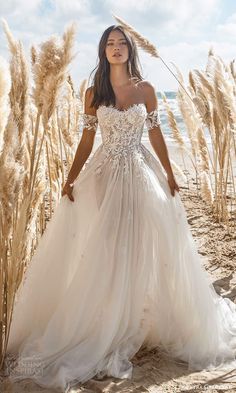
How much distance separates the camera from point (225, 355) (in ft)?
8.39

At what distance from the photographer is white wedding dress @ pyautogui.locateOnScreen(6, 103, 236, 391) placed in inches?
95.6

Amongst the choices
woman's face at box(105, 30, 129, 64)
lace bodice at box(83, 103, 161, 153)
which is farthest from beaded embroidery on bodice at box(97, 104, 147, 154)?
woman's face at box(105, 30, 129, 64)

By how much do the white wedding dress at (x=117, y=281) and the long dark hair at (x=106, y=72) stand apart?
3.1 inches

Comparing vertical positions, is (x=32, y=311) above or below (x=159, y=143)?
below

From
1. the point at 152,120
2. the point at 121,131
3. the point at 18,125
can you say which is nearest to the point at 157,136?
the point at 152,120

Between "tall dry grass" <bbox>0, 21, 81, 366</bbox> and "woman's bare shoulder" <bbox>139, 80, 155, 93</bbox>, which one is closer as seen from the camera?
"tall dry grass" <bbox>0, 21, 81, 366</bbox>

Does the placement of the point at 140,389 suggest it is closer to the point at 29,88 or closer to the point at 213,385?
the point at 213,385

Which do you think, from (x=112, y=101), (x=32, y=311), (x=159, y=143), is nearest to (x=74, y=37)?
(x=112, y=101)

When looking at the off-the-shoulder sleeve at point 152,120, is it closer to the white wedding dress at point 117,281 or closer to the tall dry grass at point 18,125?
the white wedding dress at point 117,281

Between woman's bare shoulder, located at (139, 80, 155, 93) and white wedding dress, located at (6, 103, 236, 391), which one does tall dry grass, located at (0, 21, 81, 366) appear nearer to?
white wedding dress, located at (6, 103, 236, 391)

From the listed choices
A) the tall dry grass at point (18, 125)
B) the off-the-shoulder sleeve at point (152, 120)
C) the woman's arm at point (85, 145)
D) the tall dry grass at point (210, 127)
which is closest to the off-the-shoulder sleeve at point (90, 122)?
the woman's arm at point (85, 145)

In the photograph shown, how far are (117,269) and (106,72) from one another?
106cm

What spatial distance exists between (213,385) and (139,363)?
37 centimetres

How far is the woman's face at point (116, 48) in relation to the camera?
2.74 meters
